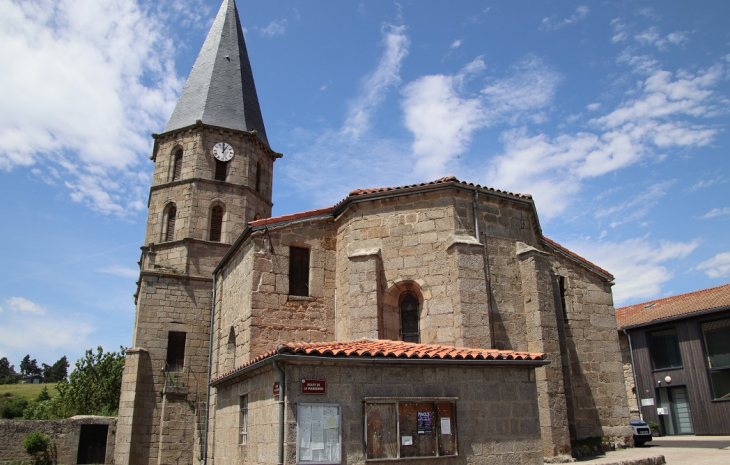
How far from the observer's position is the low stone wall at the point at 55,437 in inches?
828

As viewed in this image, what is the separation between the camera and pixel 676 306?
82.2 ft

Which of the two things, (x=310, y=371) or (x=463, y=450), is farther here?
(x=463, y=450)

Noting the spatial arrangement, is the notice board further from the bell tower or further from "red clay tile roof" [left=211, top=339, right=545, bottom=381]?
the bell tower

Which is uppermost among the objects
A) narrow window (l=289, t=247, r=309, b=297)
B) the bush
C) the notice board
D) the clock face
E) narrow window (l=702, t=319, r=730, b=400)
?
the clock face

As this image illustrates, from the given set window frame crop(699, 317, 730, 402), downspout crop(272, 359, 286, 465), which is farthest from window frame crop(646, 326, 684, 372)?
downspout crop(272, 359, 286, 465)

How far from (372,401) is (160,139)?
17855 mm

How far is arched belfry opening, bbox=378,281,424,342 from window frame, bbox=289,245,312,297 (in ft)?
7.25

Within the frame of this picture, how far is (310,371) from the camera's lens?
25.6 feet

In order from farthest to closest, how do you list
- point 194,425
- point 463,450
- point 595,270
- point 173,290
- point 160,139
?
point 160,139, point 173,290, point 194,425, point 595,270, point 463,450

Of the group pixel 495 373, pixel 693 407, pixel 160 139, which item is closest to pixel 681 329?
pixel 693 407

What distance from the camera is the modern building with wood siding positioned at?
2228 centimetres

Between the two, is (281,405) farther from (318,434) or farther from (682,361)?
(682,361)

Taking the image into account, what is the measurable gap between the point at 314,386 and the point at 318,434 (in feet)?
2.13

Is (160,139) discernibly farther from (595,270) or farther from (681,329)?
(681,329)
